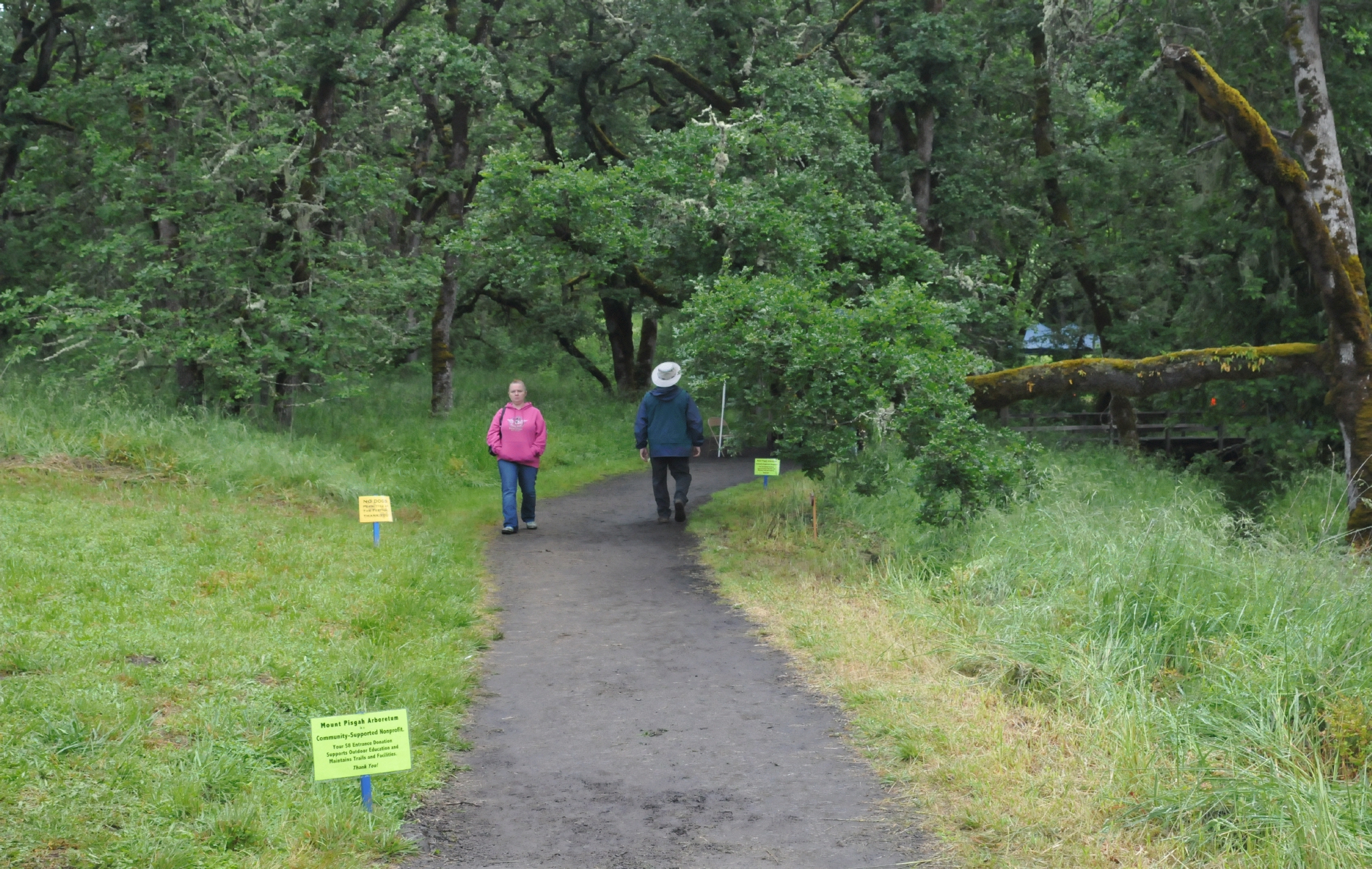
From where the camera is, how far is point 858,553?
10727mm

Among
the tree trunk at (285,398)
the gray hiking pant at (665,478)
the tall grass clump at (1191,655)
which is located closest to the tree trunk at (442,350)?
the tree trunk at (285,398)

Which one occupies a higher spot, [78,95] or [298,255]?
[78,95]

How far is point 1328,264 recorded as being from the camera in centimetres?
1245

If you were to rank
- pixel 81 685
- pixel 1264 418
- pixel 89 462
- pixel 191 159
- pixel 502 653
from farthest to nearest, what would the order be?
pixel 1264 418, pixel 191 159, pixel 89 462, pixel 502 653, pixel 81 685

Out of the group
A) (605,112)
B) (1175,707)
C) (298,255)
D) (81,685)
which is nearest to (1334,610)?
(1175,707)

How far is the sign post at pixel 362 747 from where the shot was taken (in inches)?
175

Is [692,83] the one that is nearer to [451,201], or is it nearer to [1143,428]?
[451,201]

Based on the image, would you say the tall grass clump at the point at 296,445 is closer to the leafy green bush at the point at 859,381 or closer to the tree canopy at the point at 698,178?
the tree canopy at the point at 698,178

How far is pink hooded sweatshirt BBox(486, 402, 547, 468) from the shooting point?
12250mm

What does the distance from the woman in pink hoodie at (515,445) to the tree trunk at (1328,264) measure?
7833mm

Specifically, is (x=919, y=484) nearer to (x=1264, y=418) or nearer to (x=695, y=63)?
(x=1264, y=418)

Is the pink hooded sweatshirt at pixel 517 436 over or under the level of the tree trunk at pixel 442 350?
under

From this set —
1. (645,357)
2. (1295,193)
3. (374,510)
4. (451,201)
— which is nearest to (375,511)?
(374,510)

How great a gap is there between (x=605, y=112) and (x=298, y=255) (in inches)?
370
